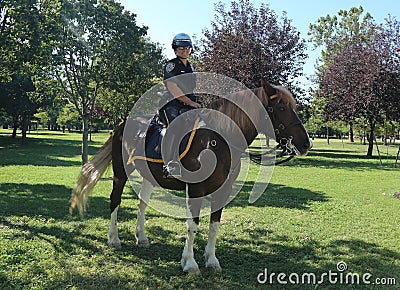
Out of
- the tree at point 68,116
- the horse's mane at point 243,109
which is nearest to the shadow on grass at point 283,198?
the horse's mane at point 243,109

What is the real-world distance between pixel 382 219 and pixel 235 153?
5.19 meters

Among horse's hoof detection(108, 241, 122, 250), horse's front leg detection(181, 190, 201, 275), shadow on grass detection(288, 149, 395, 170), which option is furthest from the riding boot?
shadow on grass detection(288, 149, 395, 170)

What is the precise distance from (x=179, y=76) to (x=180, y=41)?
0.50 metres

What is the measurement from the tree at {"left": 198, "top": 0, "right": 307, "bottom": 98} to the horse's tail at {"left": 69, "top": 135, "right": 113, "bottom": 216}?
1477 cm

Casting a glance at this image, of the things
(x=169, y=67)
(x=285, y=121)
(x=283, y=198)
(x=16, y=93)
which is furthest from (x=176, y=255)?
(x=16, y=93)

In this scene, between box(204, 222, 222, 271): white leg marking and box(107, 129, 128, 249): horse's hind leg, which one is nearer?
box(204, 222, 222, 271): white leg marking

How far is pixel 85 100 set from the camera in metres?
14.7

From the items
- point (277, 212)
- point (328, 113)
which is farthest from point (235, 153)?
point (328, 113)

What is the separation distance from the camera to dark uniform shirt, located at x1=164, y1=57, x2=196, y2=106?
477 cm

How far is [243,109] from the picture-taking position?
4.52 metres

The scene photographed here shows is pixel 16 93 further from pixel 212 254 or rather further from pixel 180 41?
pixel 212 254

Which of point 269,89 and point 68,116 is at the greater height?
point 68,116

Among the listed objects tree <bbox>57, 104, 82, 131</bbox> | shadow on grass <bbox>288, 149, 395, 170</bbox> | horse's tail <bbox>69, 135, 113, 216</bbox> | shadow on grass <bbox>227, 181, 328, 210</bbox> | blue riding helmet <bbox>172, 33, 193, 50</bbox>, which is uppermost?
tree <bbox>57, 104, 82, 131</bbox>

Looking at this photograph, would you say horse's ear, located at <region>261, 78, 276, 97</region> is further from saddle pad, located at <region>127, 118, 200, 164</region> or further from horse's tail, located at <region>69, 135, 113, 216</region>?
horse's tail, located at <region>69, 135, 113, 216</region>
